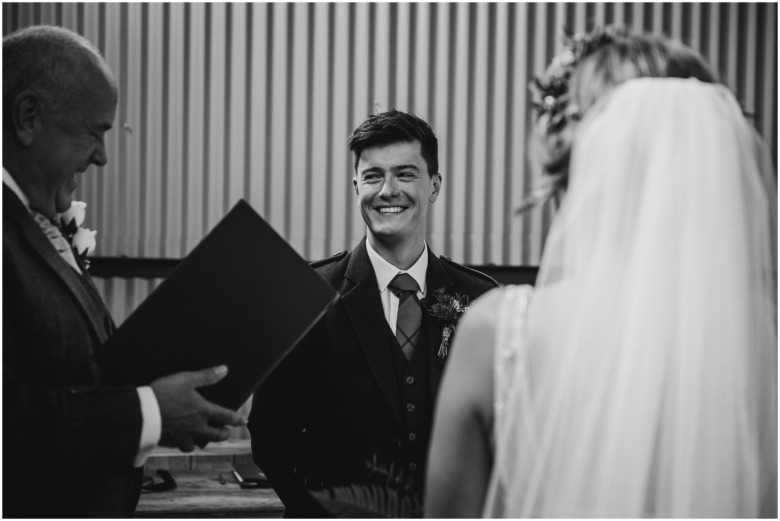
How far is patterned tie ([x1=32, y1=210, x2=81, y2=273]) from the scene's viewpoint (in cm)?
173

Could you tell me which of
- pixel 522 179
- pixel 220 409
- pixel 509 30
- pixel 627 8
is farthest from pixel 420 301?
pixel 627 8

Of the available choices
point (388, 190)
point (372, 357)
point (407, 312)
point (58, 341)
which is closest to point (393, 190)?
point (388, 190)

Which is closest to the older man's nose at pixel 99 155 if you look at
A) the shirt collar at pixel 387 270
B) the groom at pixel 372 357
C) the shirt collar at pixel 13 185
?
the shirt collar at pixel 13 185

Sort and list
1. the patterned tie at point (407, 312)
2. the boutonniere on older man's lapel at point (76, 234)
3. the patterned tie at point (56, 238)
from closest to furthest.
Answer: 1. the patterned tie at point (56, 238)
2. the boutonniere on older man's lapel at point (76, 234)
3. the patterned tie at point (407, 312)

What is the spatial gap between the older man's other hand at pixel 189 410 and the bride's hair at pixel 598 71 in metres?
0.75

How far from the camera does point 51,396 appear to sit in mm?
1494

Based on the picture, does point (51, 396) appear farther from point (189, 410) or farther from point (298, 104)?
point (298, 104)

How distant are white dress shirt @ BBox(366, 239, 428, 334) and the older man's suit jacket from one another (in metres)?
0.82

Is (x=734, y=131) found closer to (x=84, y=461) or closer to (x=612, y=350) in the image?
(x=612, y=350)

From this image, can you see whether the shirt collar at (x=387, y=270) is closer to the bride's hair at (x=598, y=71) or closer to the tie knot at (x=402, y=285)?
the tie knot at (x=402, y=285)

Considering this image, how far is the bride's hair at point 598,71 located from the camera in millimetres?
1398

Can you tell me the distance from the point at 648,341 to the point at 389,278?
1.07m

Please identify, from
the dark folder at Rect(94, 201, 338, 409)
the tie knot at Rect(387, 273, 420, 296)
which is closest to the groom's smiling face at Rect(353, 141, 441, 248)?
the tie knot at Rect(387, 273, 420, 296)

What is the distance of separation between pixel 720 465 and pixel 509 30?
2916mm
